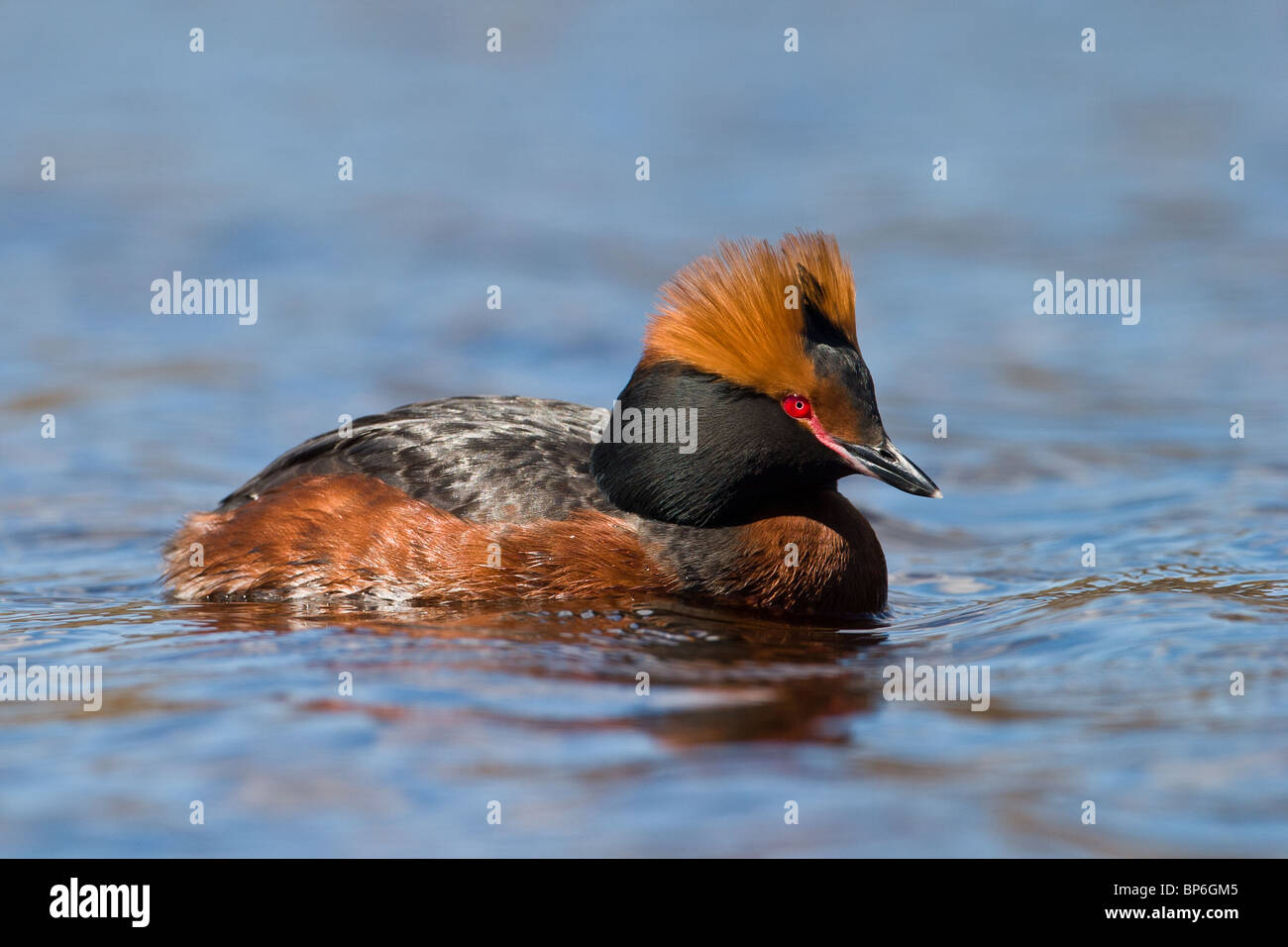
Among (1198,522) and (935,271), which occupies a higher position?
(935,271)

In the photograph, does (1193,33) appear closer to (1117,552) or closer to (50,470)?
(1117,552)

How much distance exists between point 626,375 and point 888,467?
283 inches

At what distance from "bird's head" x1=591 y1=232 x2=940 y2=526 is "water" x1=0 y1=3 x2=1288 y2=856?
30.5 inches

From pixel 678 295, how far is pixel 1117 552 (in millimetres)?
3712

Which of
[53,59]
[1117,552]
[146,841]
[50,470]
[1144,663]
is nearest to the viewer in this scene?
[146,841]

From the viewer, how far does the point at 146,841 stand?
619 cm

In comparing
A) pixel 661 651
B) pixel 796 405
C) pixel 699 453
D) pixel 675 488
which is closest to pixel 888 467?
pixel 796 405

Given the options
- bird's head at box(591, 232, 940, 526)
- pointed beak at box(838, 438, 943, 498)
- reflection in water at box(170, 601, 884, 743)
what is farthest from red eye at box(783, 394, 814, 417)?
reflection in water at box(170, 601, 884, 743)

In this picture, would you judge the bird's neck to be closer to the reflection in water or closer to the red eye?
the red eye

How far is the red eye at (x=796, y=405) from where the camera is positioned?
28.6ft

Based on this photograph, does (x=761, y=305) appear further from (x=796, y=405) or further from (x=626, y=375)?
(x=626, y=375)

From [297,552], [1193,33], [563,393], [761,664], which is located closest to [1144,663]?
[761,664]

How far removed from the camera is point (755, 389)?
28.7ft

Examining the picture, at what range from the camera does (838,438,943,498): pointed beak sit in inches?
341
